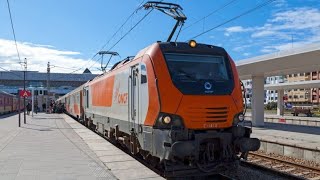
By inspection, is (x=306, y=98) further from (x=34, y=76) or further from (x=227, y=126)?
(x=227, y=126)

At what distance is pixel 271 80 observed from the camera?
108 metres

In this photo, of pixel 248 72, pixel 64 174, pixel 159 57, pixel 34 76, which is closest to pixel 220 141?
pixel 159 57

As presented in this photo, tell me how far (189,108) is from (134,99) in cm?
198

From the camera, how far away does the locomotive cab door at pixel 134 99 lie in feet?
31.2

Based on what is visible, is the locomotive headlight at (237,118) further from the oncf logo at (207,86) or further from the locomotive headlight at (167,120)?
the locomotive headlight at (167,120)

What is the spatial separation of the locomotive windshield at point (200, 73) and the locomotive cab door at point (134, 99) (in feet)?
3.97

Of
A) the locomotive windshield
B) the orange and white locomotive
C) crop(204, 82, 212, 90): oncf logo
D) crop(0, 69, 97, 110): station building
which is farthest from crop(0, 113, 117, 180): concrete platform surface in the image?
crop(0, 69, 97, 110): station building

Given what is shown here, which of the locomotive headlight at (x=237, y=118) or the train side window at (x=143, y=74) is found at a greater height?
the train side window at (x=143, y=74)

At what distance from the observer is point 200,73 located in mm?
8844

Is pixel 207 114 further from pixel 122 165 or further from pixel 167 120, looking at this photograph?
pixel 122 165

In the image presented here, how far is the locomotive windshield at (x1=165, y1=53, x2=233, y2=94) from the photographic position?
27.7ft

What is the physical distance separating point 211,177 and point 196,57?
293 centimetres

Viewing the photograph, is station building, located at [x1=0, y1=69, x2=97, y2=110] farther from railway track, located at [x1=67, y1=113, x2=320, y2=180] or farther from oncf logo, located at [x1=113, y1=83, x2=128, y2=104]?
railway track, located at [x1=67, y1=113, x2=320, y2=180]

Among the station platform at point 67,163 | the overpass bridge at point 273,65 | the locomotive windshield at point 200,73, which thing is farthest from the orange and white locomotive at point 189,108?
the overpass bridge at point 273,65
